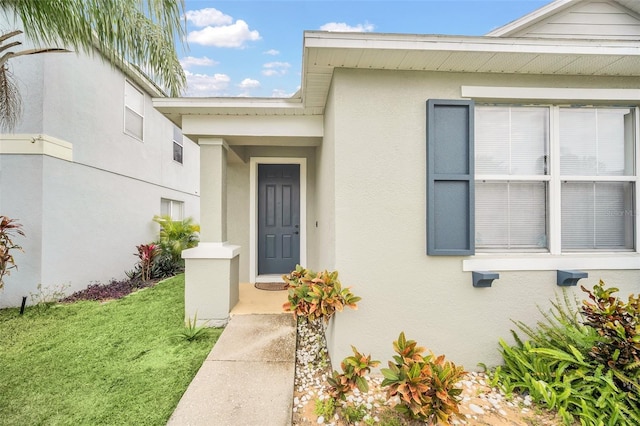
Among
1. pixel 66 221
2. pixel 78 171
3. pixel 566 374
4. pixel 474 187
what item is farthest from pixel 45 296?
pixel 566 374

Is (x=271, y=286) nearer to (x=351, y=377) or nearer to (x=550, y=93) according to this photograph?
(x=351, y=377)

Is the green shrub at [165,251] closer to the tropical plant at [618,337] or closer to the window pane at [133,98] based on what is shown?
the window pane at [133,98]

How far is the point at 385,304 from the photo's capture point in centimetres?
267

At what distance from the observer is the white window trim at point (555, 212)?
2715 millimetres

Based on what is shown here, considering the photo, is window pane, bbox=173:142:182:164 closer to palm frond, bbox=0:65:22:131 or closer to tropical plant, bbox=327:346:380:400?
palm frond, bbox=0:65:22:131

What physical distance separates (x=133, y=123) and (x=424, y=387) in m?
8.36

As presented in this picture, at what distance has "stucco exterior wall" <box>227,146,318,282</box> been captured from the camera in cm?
511

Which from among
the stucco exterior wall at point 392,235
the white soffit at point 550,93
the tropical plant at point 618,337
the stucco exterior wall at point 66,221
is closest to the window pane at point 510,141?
the white soffit at point 550,93

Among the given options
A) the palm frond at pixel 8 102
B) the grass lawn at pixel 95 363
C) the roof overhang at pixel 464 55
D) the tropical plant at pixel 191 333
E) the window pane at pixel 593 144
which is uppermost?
the palm frond at pixel 8 102

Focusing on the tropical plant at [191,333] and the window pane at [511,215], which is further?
the tropical plant at [191,333]

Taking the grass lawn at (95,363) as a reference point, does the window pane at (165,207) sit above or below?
above

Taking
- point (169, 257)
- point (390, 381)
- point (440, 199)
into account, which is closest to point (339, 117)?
point (440, 199)

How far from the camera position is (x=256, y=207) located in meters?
5.18

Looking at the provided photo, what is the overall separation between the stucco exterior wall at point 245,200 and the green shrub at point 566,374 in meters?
3.32
